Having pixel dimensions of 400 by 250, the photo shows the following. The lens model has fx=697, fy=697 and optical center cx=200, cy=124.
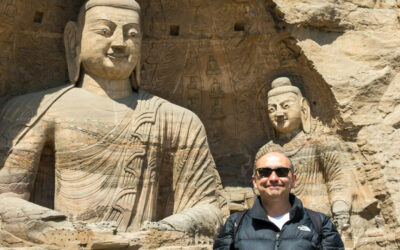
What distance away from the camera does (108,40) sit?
717 centimetres

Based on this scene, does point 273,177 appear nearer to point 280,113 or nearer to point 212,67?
point 280,113

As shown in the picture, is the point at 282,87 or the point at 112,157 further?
the point at 282,87

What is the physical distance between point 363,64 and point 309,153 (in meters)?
1.16

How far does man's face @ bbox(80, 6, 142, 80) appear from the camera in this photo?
717cm

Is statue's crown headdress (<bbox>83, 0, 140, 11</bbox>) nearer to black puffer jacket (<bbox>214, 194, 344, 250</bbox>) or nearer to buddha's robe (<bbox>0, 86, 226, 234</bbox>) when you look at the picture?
buddha's robe (<bbox>0, 86, 226, 234</bbox>)

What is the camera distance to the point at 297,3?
780cm

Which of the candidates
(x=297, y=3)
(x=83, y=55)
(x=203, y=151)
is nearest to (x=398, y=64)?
(x=297, y=3)

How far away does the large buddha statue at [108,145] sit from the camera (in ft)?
22.0

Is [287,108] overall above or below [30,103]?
above

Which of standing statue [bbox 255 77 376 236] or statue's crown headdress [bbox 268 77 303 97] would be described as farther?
statue's crown headdress [bbox 268 77 303 97]

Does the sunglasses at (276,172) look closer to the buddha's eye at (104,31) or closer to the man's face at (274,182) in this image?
the man's face at (274,182)

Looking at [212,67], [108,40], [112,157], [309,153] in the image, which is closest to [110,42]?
[108,40]

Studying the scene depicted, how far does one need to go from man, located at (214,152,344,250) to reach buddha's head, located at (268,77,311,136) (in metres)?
3.31

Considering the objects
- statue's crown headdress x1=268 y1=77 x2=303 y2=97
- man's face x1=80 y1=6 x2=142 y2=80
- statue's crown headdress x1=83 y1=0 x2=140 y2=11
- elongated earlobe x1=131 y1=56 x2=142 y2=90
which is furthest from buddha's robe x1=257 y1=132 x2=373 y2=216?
statue's crown headdress x1=83 y1=0 x2=140 y2=11
